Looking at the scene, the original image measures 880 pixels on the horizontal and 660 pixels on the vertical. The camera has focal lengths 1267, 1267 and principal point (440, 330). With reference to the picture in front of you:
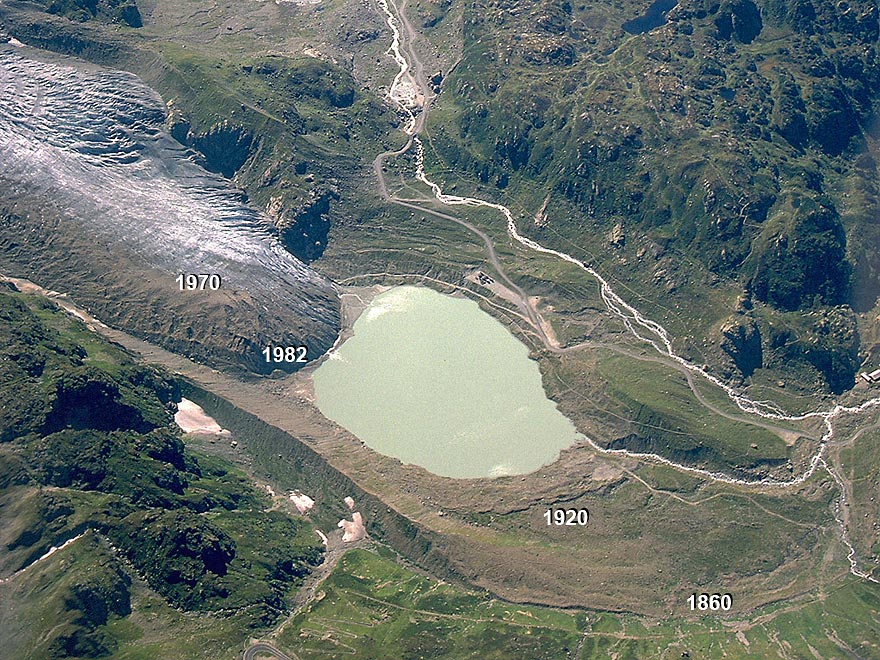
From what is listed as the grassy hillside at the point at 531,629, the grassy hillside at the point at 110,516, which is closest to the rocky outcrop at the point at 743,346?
the grassy hillside at the point at 531,629

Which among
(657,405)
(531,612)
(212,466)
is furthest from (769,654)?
(212,466)

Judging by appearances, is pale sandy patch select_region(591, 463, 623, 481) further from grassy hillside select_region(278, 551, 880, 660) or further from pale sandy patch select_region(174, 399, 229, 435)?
pale sandy patch select_region(174, 399, 229, 435)

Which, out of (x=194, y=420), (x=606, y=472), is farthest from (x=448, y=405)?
(x=194, y=420)

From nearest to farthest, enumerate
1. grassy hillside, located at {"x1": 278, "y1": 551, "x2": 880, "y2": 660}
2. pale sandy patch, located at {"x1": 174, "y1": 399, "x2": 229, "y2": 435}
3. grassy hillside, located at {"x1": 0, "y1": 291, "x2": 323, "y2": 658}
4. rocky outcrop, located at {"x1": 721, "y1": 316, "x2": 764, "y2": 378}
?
grassy hillside, located at {"x1": 0, "y1": 291, "x2": 323, "y2": 658} < grassy hillside, located at {"x1": 278, "y1": 551, "x2": 880, "y2": 660} < pale sandy patch, located at {"x1": 174, "y1": 399, "x2": 229, "y2": 435} < rocky outcrop, located at {"x1": 721, "y1": 316, "x2": 764, "y2": 378}

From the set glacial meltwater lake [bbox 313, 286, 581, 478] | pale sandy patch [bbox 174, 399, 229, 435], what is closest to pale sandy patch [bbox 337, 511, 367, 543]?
glacial meltwater lake [bbox 313, 286, 581, 478]

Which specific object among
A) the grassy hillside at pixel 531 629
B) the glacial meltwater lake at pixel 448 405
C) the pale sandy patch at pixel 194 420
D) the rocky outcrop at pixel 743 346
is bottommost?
the grassy hillside at pixel 531 629

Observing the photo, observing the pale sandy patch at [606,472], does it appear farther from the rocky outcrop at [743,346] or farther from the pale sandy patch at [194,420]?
the pale sandy patch at [194,420]

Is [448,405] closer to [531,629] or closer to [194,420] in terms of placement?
[194,420]

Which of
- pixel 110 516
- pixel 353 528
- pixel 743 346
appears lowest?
pixel 353 528

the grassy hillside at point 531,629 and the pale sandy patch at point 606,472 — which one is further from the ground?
the pale sandy patch at point 606,472
